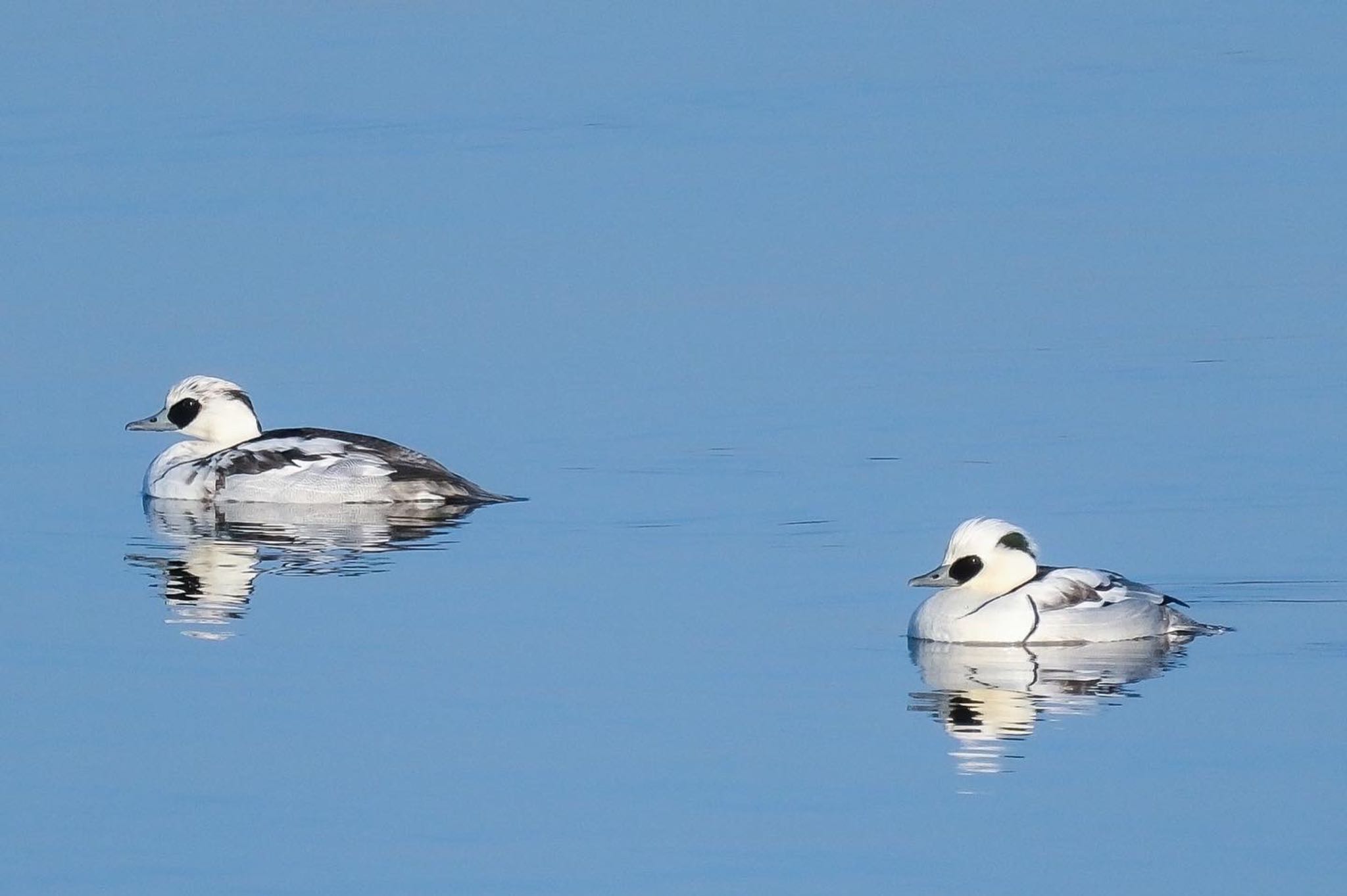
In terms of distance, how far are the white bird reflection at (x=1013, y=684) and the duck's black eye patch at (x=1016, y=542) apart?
1.77 ft

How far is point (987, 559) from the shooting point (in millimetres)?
15539

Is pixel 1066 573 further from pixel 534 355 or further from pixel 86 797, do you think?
pixel 534 355

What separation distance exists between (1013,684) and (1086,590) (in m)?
1.00

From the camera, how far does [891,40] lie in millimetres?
42656

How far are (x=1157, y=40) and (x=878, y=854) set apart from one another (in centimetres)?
3116

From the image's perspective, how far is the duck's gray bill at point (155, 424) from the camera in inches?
864

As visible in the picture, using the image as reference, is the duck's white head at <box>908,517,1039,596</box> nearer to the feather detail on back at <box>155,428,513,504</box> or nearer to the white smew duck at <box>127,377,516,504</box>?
the white smew duck at <box>127,377,516,504</box>

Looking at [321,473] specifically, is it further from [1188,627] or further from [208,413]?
[1188,627]

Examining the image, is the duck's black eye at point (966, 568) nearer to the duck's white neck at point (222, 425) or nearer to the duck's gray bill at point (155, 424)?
the duck's white neck at point (222, 425)

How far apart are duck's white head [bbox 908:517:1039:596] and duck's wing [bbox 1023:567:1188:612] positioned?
13cm

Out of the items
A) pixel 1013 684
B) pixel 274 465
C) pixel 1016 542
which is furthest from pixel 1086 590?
pixel 274 465

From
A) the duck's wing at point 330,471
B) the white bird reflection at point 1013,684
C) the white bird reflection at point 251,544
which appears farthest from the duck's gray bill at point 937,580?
the duck's wing at point 330,471

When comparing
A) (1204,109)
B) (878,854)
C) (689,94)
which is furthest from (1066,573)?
(689,94)

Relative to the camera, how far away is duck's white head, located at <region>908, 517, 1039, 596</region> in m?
15.5
